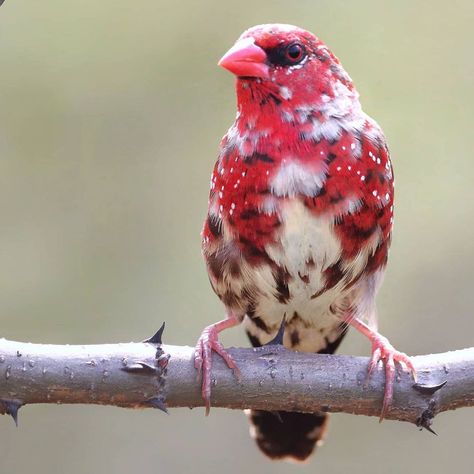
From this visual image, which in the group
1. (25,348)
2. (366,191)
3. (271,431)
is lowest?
(271,431)

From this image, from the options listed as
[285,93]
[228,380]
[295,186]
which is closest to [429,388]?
[228,380]

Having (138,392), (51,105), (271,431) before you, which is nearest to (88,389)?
(138,392)

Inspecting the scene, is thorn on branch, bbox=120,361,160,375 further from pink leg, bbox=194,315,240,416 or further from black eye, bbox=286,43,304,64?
black eye, bbox=286,43,304,64

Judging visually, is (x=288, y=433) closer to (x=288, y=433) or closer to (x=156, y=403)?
(x=288, y=433)

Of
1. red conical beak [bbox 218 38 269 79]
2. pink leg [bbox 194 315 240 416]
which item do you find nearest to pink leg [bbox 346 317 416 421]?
pink leg [bbox 194 315 240 416]

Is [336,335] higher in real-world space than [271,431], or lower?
higher

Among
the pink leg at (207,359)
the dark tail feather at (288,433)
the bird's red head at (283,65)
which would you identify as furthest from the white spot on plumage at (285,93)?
the dark tail feather at (288,433)

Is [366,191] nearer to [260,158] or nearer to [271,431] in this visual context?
[260,158]
